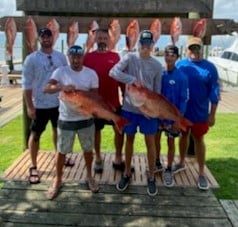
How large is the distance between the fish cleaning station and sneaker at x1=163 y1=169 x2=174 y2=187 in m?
0.07

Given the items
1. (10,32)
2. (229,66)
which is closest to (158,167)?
(10,32)

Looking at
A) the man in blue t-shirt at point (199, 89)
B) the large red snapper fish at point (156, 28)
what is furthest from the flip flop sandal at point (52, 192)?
the large red snapper fish at point (156, 28)

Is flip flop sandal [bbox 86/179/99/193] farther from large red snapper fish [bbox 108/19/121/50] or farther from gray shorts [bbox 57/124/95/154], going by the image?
large red snapper fish [bbox 108/19/121/50]

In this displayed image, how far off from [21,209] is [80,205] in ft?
2.05

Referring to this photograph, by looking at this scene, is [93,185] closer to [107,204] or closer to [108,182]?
[108,182]

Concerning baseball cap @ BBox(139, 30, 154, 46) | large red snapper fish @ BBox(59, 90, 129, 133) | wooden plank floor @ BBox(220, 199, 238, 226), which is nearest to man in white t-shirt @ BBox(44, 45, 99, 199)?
large red snapper fish @ BBox(59, 90, 129, 133)

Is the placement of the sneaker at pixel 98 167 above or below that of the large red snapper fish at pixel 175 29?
below

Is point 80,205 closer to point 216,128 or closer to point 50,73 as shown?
point 50,73

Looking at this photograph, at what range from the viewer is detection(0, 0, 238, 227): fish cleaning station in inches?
169

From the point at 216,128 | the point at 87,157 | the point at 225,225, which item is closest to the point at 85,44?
the point at 87,157

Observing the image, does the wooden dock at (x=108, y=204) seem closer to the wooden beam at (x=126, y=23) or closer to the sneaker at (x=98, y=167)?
the sneaker at (x=98, y=167)

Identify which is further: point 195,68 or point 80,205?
point 195,68

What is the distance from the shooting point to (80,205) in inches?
179

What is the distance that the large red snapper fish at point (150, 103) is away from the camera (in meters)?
4.10
